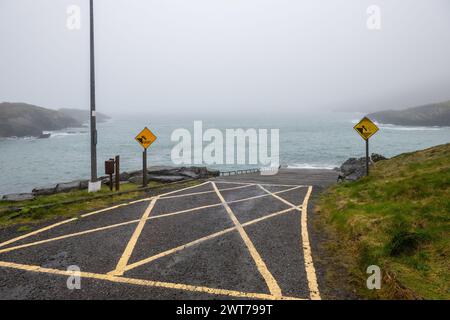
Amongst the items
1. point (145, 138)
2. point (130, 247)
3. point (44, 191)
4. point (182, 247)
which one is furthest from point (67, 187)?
point (182, 247)

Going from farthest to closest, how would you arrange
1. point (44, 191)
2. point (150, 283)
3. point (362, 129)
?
point (44, 191) < point (362, 129) < point (150, 283)

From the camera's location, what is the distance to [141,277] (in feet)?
18.4

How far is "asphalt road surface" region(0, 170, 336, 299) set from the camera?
518 centimetres

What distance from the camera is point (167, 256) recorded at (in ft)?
21.5

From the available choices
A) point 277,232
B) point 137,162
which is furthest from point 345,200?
point 137,162

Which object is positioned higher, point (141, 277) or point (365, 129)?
point (365, 129)

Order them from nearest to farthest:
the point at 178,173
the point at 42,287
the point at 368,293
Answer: the point at 368,293 → the point at 42,287 → the point at 178,173

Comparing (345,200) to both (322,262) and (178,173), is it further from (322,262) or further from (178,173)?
(178,173)

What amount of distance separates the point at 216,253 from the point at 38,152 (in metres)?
96.4

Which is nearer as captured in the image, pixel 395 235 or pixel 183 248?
pixel 395 235

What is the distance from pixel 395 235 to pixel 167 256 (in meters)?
4.77

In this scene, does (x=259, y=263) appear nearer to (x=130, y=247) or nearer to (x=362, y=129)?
(x=130, y=247)

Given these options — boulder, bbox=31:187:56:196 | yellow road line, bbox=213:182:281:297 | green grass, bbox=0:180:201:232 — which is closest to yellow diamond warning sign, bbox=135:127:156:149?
green grass, bbox=0:180:201:232

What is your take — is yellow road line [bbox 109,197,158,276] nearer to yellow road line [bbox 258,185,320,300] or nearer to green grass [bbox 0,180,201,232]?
green grass [bbox 0,180,201,232]
